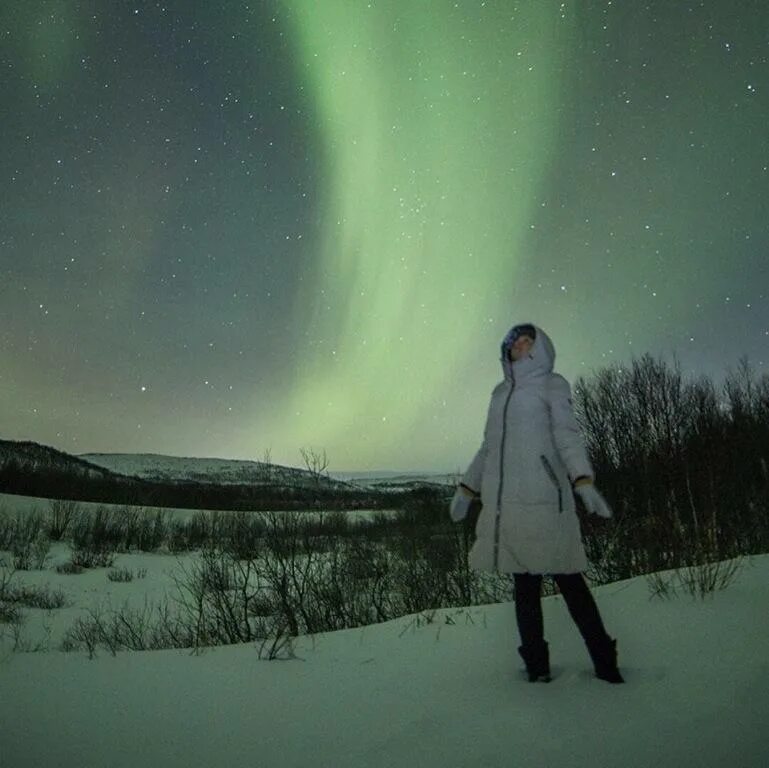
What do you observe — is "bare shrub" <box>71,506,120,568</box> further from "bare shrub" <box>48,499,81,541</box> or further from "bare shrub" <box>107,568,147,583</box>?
"bare shrub" <box>107,568,147,583</box>

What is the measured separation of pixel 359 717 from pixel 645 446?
1264 centimetres

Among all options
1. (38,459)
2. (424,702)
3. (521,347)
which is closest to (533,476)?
(521,347)

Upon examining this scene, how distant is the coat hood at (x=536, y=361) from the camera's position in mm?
2967

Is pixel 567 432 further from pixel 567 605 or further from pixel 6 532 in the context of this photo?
pixel 6 532

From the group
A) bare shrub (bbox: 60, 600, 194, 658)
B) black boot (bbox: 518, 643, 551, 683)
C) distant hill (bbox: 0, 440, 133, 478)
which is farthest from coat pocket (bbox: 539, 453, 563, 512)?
distant hill (bbox: 0, 440, 133, 478)

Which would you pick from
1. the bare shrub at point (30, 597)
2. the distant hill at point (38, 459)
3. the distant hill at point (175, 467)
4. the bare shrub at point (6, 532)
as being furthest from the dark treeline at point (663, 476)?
the distant hill at point (175, 467)

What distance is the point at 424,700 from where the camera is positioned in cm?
280

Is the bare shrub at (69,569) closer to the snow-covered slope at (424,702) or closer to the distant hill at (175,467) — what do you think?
the snow-covered slope at (424,702)

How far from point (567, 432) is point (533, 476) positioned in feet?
0.97

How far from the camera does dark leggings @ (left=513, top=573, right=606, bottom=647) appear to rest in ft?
8.64

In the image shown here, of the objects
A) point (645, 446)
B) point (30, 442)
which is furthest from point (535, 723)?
point (30, 442)

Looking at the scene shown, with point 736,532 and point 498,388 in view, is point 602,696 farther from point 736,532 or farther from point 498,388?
point 736,532

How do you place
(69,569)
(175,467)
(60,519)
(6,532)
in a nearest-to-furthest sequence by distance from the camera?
(69,569) → (6,532) → (60,519) → (175,467)

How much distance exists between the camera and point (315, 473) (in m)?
6.01
